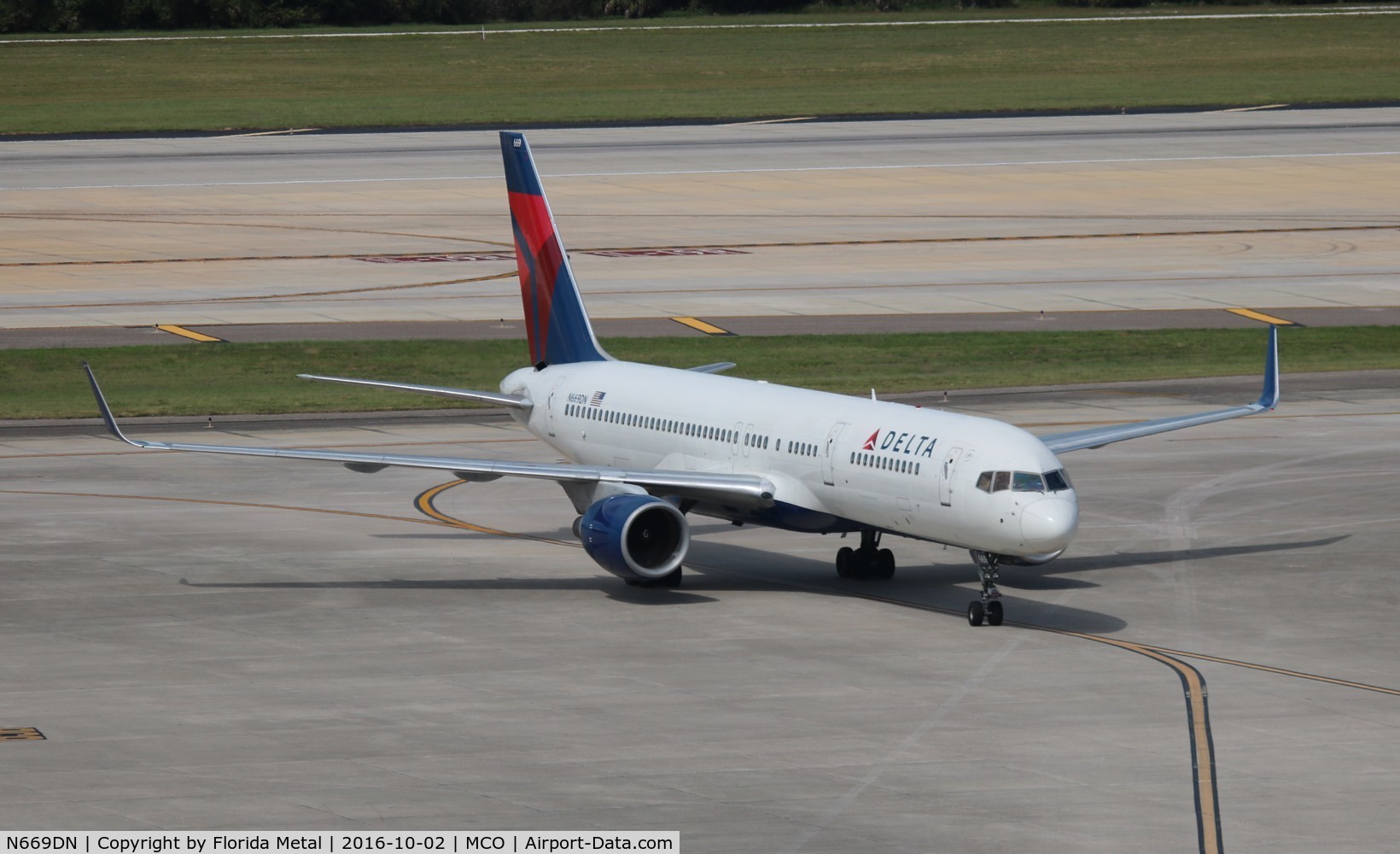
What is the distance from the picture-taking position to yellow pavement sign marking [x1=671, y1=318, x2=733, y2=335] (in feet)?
234

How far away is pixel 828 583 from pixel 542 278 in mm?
11458

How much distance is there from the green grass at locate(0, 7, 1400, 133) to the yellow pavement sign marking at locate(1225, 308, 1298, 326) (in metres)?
67.8

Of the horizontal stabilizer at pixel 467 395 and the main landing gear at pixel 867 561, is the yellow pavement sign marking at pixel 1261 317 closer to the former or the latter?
the horizontal stabilizer at pixel 467 395

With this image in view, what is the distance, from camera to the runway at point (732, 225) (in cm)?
7738

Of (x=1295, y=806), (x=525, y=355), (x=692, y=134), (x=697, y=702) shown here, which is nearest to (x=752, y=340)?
(x=525, y=355)

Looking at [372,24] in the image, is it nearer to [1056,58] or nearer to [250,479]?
[1056,58]

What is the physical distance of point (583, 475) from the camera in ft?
134

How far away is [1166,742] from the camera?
2992cm

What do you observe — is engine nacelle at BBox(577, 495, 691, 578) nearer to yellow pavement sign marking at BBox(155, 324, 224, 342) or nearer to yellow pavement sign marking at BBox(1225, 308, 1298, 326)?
yellow pavement sign marking at BBox(155, 324, 224, 342)

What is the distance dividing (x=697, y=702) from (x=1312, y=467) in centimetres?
2718

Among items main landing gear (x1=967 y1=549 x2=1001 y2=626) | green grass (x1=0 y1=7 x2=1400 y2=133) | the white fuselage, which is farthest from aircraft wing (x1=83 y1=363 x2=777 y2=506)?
green grass (x1=0 y1=7 x2=1400 y2=133)
